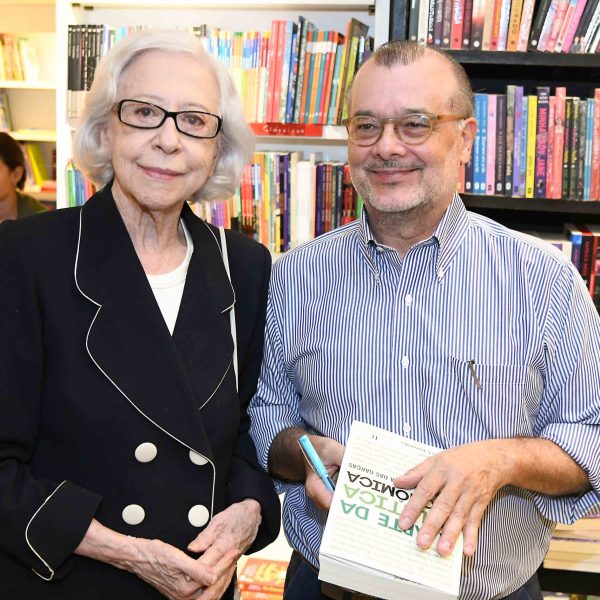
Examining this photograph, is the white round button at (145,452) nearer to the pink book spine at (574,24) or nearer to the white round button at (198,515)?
the white round button at (198,515)

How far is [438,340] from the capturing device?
1.54 meters

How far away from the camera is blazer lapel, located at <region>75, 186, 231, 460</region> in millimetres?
1426

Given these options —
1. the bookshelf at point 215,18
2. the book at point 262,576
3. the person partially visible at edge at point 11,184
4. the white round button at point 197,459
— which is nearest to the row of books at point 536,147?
the bookshelf at point 215,18

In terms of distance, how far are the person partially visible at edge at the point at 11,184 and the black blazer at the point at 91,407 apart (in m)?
2.78

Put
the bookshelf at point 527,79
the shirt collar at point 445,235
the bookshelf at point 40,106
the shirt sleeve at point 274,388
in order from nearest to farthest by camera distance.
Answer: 1. the shirt collar at point 445,235
2. the shirt sleeve at point 274,388
3. the bookshelf at point 527,79
4. the bookshelf at point 40,106

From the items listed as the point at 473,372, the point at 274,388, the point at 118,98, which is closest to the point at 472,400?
the point at 473,372

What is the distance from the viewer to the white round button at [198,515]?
4.84 ft

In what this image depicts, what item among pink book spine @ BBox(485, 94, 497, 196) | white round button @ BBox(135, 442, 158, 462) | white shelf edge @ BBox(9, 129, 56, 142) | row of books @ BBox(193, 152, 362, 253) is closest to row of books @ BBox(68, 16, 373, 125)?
row of books @ BBox(193, 152, 362, 253)

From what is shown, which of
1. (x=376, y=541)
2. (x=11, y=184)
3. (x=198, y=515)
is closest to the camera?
(x=376, y=541)

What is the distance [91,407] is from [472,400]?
72 cm

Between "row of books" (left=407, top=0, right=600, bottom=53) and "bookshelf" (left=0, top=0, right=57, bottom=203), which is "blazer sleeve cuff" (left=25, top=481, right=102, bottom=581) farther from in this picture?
"bookshelf" (left=0, top=0, right=57, bottom=203)

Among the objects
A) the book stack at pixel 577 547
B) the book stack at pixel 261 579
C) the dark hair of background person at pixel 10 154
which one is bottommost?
the book stack at pixel 261 579

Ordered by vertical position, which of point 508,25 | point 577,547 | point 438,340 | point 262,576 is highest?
point 508,25

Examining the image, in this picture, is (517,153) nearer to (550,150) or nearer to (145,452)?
(550,150)
